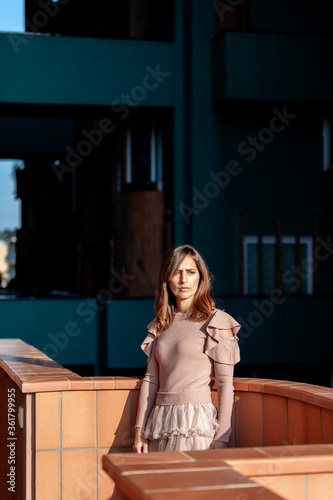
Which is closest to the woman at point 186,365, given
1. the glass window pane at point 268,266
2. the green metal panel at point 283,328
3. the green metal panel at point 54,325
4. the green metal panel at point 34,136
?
the green metal panel at point 283,328

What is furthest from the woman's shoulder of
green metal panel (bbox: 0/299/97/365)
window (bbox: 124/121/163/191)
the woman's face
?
window (bbox: 124/121/163/191)

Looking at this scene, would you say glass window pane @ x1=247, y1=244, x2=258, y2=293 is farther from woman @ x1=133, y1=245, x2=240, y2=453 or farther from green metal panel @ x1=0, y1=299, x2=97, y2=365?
woman @ x1=133, y1=245, x2=240, y2=453

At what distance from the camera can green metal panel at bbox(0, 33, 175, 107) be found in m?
12.1

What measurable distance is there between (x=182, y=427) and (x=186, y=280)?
24.4 inches

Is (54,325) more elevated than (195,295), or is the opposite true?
(195,295)

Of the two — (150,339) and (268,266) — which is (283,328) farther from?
(150,339)

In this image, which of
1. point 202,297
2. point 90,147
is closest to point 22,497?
point 202,297

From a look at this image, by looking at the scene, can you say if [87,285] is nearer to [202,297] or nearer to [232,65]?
[232,65]

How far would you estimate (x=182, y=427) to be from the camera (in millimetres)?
3273

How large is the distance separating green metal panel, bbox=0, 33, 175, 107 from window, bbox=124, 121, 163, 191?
39.6 inches

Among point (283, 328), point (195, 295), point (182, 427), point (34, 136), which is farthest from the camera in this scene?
point (34, 136)

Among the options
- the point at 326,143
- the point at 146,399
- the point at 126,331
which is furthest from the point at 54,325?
the point at 146,399

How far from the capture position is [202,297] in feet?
11.4

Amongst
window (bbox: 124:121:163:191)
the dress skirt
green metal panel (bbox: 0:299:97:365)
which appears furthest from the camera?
window (bbox: 124:121:163:191)
